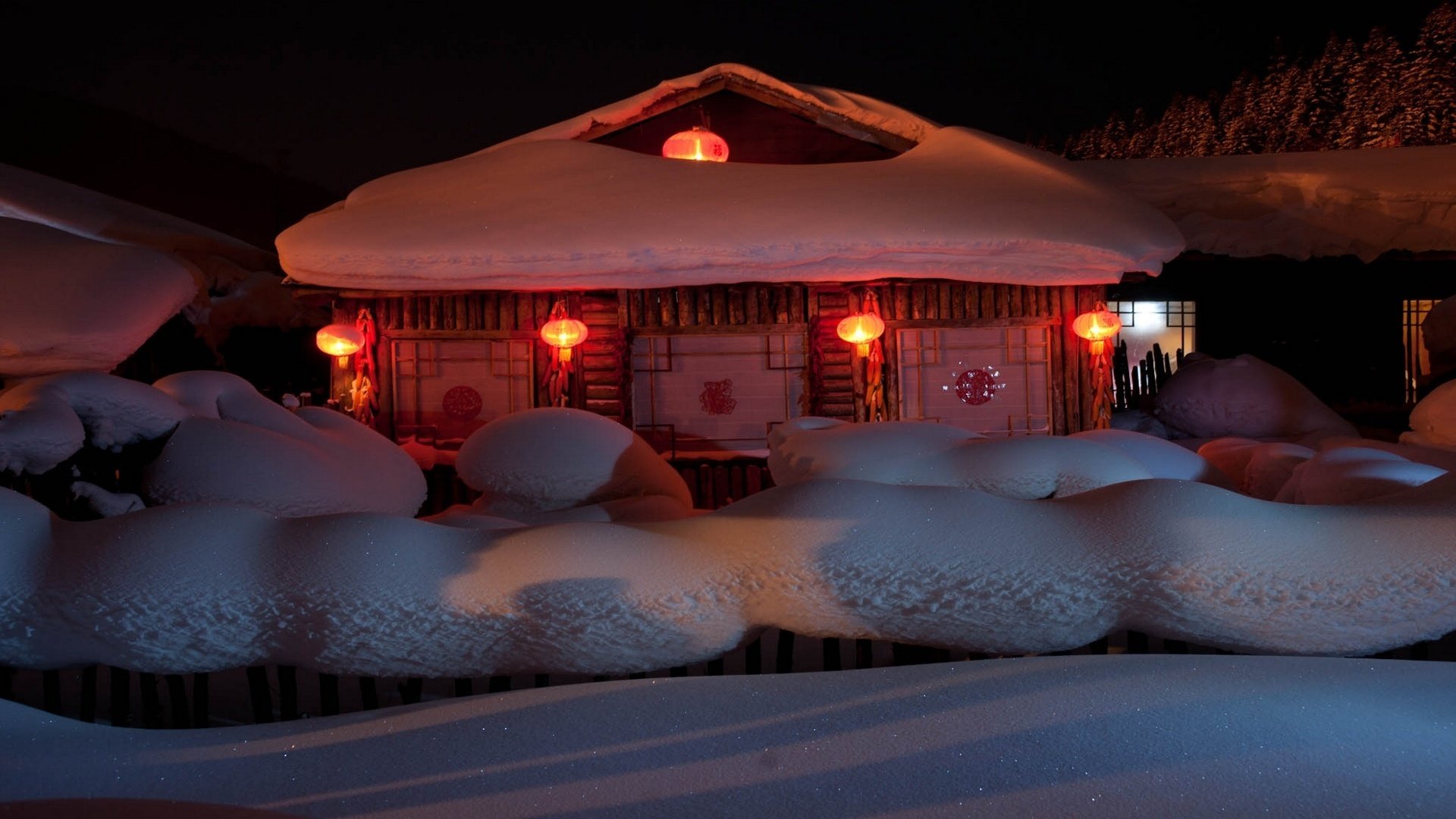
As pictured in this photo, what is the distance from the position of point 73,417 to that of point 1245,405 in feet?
38.4

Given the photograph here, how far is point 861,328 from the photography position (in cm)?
1070

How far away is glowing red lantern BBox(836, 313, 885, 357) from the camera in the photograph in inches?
421

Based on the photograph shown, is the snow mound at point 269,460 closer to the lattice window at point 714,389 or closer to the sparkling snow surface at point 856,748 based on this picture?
the sparkling snow surface at point 856,748

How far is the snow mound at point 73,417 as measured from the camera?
525 centimetres

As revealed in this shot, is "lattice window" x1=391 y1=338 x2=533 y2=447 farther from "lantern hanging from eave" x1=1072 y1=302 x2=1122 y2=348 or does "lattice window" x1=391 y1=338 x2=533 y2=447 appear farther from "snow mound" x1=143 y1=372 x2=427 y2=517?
"lantern hanging from eave" x1=1072 y1=302 x2=1122 y2=348

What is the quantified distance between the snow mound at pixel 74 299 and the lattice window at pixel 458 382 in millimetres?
2444

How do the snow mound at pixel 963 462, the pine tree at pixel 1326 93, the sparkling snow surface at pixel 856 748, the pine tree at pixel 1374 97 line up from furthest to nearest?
the pine tree at pixel 1326 93 < the pine tree at pixel 1374 97 < the snow mound at pixel 963 462 < the sparkling snow surface at pixel 856 748

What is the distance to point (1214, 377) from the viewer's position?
1216 cm

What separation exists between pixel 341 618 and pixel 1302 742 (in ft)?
9.10

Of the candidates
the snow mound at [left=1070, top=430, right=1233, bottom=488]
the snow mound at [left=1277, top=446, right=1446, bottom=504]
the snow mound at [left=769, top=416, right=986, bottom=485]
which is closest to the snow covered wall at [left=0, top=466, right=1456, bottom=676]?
the snow mound at [left=1277, top=446, right=1446, bottom=504]

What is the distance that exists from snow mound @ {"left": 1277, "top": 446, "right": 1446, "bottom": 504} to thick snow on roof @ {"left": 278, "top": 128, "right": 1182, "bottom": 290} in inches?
160

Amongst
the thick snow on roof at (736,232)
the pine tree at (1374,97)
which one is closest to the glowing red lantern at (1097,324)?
the thick snow on roof at (736,232)

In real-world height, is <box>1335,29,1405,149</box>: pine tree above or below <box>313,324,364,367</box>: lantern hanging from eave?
above

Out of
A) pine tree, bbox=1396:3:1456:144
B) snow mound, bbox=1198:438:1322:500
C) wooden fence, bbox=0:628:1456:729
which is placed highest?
pine tree, bbox=1396:3:1456:144
